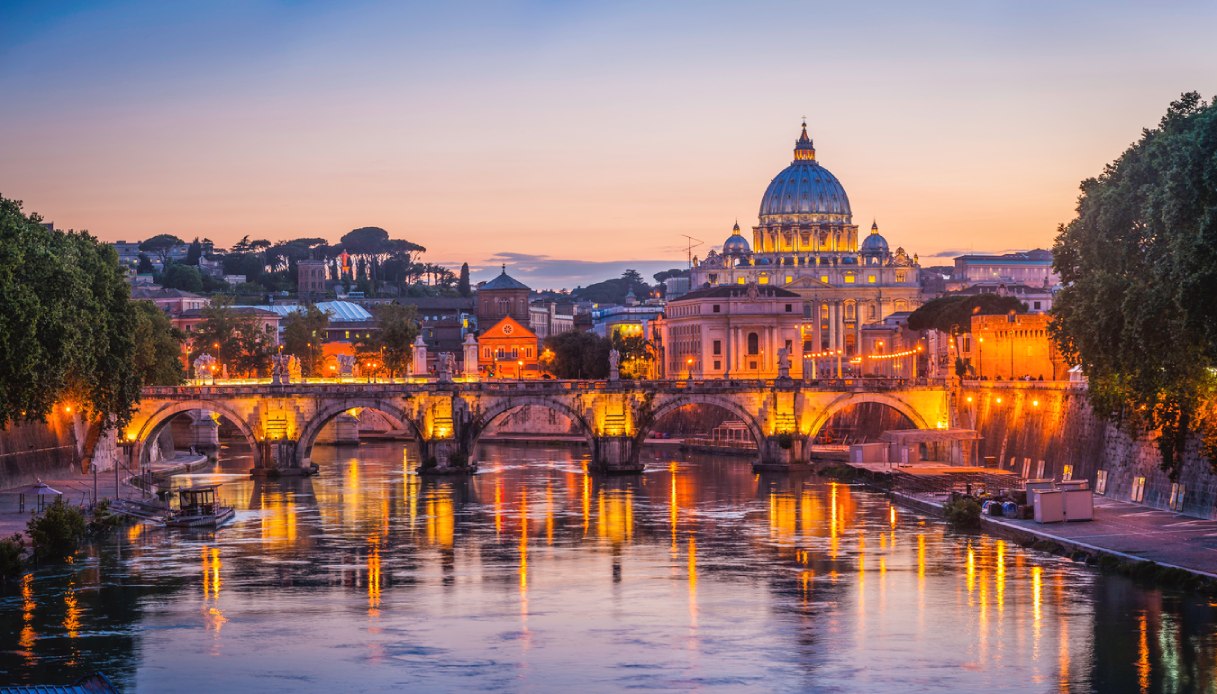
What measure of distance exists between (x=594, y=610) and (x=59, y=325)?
22.4m

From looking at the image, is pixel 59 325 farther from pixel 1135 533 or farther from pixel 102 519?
pixel 1135 533

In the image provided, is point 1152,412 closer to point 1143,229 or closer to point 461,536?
point 1143,229

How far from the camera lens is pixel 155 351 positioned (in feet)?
301

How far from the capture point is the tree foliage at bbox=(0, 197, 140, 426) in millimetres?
55781

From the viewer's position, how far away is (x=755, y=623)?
45281 mm

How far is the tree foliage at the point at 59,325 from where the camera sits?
55.8 m

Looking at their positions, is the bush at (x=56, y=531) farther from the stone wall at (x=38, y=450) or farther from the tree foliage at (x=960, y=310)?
the tree foliage at (x=960, y=310)

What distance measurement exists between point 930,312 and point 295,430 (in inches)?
2480

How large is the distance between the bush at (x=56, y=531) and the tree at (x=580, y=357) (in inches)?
3368

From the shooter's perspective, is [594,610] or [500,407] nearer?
[594,610]

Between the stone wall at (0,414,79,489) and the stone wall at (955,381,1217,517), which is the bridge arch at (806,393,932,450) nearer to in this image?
the stone wall at (955,381,1217,517)

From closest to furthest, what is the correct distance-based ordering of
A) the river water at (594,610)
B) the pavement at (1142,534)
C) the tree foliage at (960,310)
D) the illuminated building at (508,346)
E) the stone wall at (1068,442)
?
the river water at (594,610) < the pavement at (1142,534) < the stone wall at (1068,442) < the tree foliage at (960,310) < the illuminated building at (508,346)

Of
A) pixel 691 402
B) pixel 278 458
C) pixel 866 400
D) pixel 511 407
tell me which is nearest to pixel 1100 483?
pixel 866 400

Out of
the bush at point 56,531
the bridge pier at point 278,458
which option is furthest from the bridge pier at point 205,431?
the bush at point 56,531
